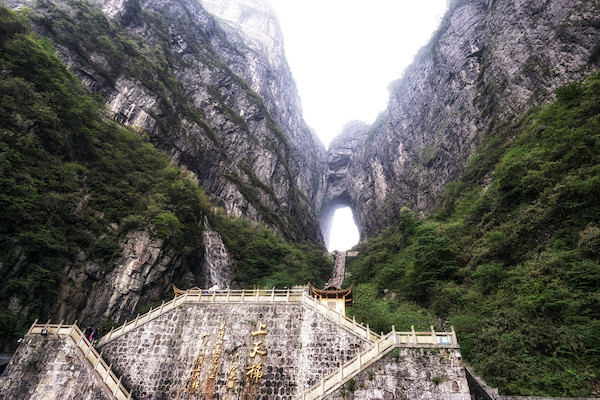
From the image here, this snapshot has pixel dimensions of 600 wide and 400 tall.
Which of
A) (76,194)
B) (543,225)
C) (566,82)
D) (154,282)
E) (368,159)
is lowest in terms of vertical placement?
(154,282)

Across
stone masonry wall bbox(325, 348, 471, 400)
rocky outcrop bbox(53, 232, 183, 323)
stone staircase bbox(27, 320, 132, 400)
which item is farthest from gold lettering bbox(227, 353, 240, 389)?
rocky outcrop bbox(53, 232, 183, 323)

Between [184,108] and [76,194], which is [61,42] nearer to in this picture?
[184,108]

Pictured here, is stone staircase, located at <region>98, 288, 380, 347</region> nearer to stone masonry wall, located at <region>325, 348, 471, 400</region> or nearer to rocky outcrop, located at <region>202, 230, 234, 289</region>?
stone masonry wall, located at <region>325, 348, 471, 400</region>

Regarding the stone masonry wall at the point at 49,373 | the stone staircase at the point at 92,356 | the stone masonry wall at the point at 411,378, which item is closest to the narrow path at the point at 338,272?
the stone masonry wall at the point at 411,378

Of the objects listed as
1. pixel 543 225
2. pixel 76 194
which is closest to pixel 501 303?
pixel 543 225

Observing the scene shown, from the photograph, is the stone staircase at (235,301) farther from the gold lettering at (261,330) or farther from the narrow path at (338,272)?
the narrow path at (338,272)
